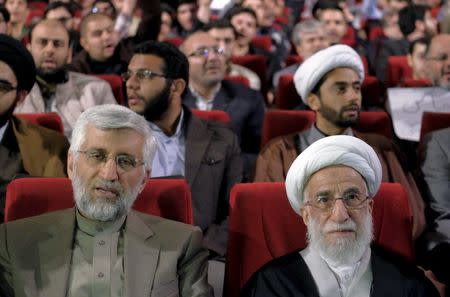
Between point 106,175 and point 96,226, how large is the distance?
5.7 inches

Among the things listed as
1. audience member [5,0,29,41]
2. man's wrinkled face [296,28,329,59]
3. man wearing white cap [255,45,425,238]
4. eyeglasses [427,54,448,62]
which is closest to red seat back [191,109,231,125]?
man wearing white cap [255,45,425,238]

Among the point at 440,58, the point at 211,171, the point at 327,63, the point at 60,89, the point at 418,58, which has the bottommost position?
the point at 211,171

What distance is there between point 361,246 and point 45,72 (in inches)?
106

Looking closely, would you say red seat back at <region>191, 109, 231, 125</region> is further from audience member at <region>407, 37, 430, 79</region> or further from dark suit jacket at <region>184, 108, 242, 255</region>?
audience member at <region>407, 37, 430, 79</region>

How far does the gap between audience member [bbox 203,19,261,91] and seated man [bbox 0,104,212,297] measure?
351 centimetres

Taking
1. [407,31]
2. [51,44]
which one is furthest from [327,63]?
[407,31]

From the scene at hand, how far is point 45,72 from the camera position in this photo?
497 centimetres

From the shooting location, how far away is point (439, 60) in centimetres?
550

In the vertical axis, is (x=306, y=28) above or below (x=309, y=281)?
above

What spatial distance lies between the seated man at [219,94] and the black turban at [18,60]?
1.53m

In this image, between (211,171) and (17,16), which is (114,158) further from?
(17,16)

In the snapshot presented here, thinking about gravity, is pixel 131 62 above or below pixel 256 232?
above

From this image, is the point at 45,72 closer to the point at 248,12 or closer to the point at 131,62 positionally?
the point at 131,62

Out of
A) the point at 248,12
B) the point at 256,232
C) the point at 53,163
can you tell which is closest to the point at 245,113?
the point at 53,163
